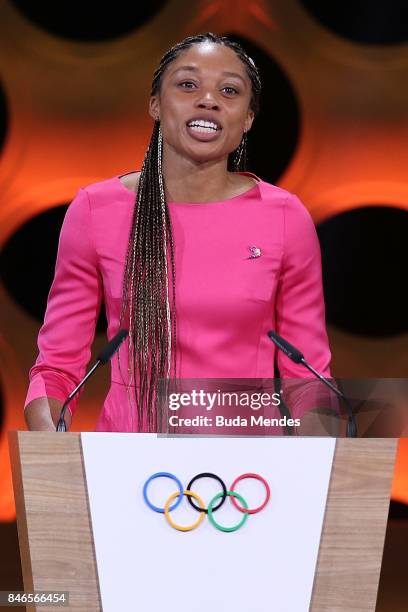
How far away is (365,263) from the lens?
2863 mm

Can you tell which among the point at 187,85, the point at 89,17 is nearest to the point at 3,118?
the point at 89,17

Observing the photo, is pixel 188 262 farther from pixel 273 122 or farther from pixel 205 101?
pixel 273 122

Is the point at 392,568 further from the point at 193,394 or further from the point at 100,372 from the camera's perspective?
the point at 193,394

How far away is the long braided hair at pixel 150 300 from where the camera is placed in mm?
1860

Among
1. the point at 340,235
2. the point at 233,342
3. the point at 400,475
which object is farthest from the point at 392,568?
the point at 233,342

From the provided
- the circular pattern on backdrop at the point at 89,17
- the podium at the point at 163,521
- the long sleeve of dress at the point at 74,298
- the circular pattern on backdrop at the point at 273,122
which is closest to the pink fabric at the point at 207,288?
the long sleeve of dress at the point at 74,298

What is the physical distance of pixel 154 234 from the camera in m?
1.92

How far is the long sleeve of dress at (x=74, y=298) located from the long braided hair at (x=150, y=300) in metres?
0.08

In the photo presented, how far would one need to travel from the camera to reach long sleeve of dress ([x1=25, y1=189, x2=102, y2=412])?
6.27 feet

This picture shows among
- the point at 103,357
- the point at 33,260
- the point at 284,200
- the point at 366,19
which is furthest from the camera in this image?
the point at 33,260

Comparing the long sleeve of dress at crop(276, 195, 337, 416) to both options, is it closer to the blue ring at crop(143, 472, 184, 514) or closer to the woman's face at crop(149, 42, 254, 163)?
the woman's face at crop(149, 42, 254, 163)

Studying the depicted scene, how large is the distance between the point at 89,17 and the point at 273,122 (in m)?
0.56

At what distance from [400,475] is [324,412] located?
173 cm

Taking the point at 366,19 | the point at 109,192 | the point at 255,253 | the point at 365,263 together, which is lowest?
the point at 365,263
